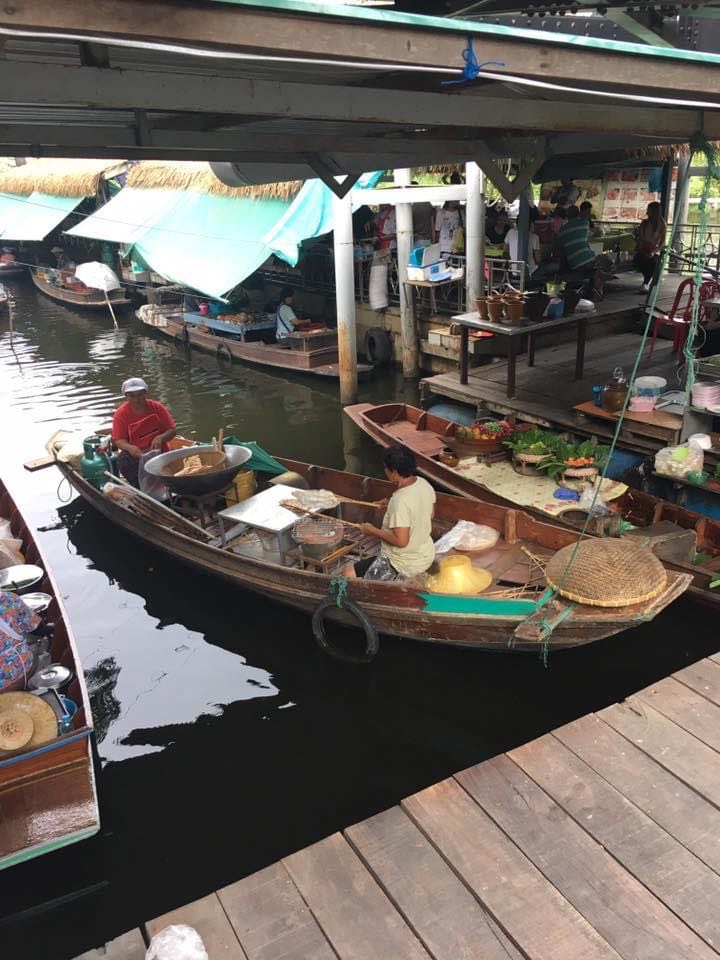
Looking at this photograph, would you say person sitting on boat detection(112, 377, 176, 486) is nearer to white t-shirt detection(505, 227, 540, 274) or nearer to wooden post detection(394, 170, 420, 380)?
wooden post detection(394, 170, 420, 380)

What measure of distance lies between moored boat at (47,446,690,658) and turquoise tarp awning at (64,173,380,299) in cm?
697

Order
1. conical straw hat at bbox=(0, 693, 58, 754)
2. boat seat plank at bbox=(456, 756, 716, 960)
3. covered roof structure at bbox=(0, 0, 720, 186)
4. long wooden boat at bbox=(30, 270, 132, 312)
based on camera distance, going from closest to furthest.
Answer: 1. covered roof structure at bbox=(0, 0, 720, 186)
2. boat seat plank at bbox=(456, 756, 716, 960)
3. conical straw hat at bbox=(0, 693, 58, 754)
4. long wooden boat at bbox=(30, 270, 132, 312)

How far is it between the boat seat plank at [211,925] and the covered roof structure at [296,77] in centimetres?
297

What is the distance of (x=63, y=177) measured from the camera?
2381 centimetres

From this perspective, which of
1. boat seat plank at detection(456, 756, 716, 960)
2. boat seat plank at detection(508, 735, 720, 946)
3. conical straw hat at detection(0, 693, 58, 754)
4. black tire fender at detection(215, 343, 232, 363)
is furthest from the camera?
black tire fender at detection(215, 343, 232, 363)

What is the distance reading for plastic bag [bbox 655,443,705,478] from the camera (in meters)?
7.41

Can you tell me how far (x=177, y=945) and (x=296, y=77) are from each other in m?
3.64

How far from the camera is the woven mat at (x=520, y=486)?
7441 millimetres

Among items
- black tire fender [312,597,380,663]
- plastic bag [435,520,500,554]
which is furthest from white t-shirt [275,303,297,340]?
black tire fender [312,597,380,663]

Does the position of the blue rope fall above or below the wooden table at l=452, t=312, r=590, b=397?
above

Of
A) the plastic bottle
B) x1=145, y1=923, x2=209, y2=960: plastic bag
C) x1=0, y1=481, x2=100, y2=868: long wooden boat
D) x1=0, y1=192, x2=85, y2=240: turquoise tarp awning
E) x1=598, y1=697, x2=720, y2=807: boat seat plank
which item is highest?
x1=0, y1=192, x2=85, y2=240: turquoise tarp awning

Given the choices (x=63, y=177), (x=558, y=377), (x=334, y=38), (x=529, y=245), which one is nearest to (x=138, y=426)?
(x=558, y=377)

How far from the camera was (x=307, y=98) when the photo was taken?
138 inches

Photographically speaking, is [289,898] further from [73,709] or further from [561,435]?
[561,435]
